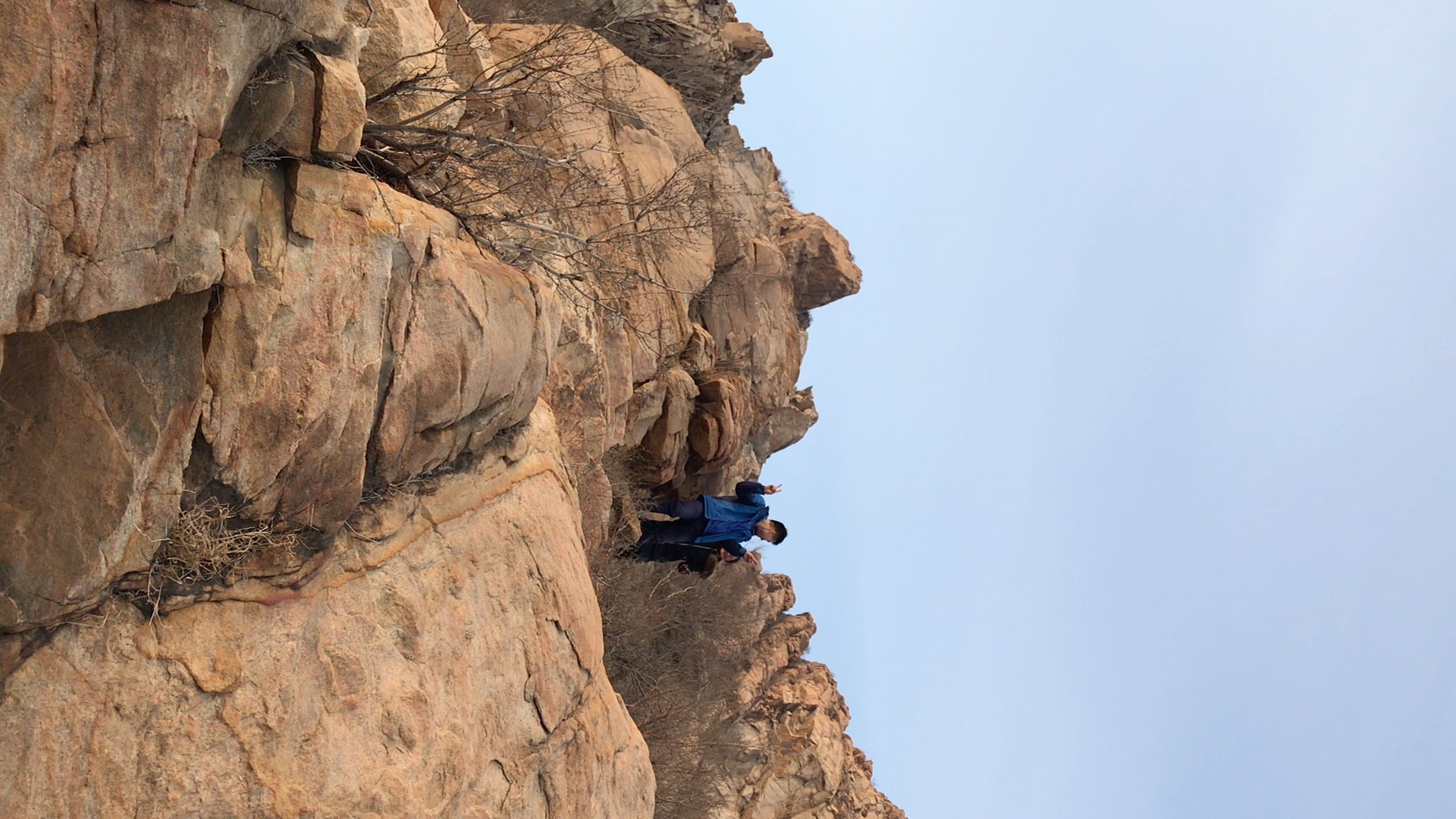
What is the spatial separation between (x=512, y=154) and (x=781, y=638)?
36.3 ft

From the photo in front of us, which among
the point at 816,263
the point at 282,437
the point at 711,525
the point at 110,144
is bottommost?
the point at 282,437

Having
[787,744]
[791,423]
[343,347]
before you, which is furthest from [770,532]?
[343,347]

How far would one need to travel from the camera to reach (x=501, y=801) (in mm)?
5758

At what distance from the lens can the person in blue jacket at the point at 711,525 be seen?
466 inches

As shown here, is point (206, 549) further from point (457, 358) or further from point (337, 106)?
point (337, 106)

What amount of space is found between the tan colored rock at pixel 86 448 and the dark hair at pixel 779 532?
8428 millimetres

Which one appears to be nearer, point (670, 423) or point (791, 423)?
point (670, 423)

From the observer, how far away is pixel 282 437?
4.61 meters

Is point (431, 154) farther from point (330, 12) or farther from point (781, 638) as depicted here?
point (781, 638)

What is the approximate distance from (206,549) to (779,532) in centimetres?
837

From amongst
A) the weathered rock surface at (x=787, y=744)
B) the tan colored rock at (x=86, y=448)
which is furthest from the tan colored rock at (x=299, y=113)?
the weathered rock surface at (x=787, y=744)

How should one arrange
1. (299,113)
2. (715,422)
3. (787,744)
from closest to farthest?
1. (299,113)
2. (715,422)
3. (787,744)

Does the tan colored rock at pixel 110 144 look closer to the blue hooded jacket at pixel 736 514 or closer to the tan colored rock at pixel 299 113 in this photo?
the tan colored rock at pixel 299 113

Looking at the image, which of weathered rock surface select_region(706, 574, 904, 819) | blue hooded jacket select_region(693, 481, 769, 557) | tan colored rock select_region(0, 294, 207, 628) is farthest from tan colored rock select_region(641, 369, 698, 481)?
tan colored rock select_region(0, 294, 207, 628)
